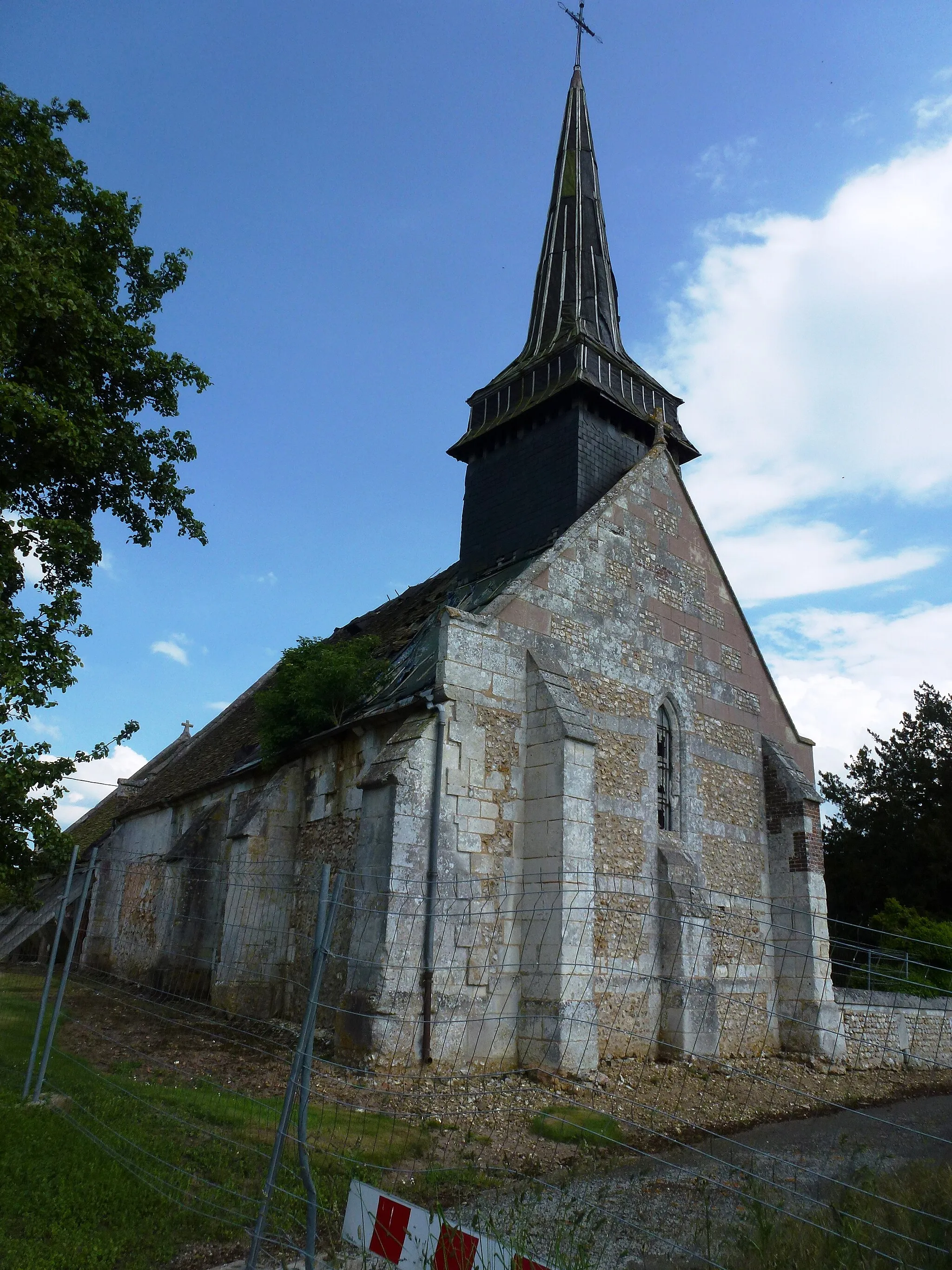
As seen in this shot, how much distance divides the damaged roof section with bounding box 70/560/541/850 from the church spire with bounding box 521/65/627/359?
537 cm

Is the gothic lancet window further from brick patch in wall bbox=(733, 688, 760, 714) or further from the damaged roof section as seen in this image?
the damaged roof section

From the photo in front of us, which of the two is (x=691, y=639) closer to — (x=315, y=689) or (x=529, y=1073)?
(x=315, y=689)

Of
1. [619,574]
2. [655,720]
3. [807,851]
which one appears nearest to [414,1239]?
[655,720]

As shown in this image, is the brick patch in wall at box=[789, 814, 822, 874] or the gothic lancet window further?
the brick patch in wall at box=[789, 814, 822, 874]

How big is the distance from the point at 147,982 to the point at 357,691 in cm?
834

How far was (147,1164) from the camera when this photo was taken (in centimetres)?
566

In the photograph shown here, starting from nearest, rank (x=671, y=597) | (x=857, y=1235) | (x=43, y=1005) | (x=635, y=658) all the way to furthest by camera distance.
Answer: (x=857, y=1235) → (x=43, y=1005) → (x=635, y=658) → (x=671, y=597)

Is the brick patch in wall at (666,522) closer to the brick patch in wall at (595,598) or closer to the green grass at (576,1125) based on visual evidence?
the brick patch in wall at (595,598)

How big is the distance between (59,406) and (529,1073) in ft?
Answer: 32.0

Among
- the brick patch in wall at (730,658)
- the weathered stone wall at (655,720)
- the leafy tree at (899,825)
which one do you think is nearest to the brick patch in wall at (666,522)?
the weathered stone wall at (655,720)

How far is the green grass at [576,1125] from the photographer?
Answer: 7.37m

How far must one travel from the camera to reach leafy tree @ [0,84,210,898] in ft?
31.7

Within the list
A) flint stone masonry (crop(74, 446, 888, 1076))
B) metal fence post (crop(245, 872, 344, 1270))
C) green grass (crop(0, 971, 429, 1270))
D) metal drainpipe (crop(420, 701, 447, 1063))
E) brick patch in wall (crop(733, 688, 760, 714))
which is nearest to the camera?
metal fence post (crop(245, 872, 344, 1270))

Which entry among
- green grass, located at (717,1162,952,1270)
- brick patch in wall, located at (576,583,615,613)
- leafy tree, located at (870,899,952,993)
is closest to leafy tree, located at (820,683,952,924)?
leafy tree, located at (870,899,952,993)
